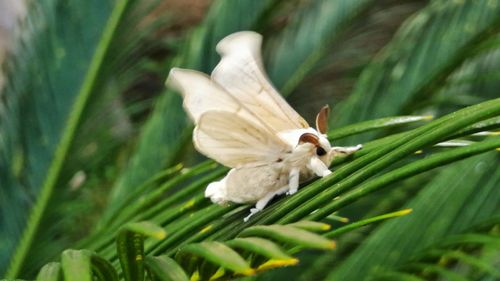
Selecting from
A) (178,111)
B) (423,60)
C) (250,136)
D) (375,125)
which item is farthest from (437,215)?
(178,111)

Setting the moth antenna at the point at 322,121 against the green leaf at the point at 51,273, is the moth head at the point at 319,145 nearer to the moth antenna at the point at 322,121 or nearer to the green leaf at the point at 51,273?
the moth antenna at the point at 322,121

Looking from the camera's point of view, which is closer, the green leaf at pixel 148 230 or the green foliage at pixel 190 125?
the green leaf at pixel 148 230

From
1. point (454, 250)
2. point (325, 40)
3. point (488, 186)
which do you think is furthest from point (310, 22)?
point (454, 250)

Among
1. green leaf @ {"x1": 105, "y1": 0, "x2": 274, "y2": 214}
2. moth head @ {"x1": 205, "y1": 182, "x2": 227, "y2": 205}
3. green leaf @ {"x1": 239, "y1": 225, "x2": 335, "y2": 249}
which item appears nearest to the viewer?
green leaf @ {"x1": 239, "y1": 225, "x2": 335, "y2": 249}

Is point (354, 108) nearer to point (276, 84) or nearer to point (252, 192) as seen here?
point (276, 84)

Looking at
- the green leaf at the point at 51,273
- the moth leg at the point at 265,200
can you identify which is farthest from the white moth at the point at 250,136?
the green leaf at the point at 51,273

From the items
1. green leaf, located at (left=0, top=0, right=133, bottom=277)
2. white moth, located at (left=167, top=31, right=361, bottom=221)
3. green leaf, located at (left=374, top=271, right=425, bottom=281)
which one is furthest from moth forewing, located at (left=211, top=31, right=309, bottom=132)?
green leaf, located at (left=0, top=0, right=133, bottom=277)

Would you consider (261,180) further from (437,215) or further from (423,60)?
(423,60)

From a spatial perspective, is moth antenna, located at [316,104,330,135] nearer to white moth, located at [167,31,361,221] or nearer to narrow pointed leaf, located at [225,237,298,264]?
white moth, located at [167,31,361,221]
